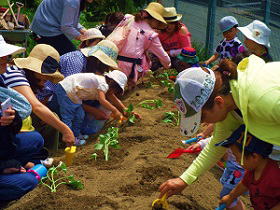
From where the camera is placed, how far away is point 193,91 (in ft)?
10.2

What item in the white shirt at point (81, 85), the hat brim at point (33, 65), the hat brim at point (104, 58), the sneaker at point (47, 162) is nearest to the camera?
the sneaker at point (47, 162)

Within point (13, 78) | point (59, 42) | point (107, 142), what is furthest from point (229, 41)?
Result: point (13, 78)

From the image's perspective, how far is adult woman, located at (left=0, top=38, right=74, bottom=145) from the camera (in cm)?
462

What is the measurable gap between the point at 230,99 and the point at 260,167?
0.44m

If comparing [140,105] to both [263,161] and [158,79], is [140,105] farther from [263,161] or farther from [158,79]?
[263,161]

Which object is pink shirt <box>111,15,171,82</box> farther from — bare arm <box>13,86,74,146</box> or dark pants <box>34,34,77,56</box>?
bare arm <box>13,86,74,146</box>

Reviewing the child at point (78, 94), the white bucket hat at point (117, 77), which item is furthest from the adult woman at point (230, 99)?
the white bucket hat at point (117, 77)

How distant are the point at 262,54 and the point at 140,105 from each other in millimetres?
1833

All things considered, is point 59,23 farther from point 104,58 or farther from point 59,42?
point 104,58

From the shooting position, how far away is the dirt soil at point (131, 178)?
13.6ft

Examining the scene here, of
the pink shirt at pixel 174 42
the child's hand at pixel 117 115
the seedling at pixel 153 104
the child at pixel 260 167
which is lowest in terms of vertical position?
the seedling at pixel 153 104

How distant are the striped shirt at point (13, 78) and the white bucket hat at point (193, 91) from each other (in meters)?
1.94

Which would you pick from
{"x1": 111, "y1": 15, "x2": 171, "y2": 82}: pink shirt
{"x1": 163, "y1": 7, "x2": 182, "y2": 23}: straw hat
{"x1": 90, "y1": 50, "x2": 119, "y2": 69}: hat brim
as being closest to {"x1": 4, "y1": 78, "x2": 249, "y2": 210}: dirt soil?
{"x1": 90, "y1": 50, "x2": 119, "y2": 69}: hat brim

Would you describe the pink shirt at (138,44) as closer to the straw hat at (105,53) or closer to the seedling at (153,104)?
the seedling at (153,104)
